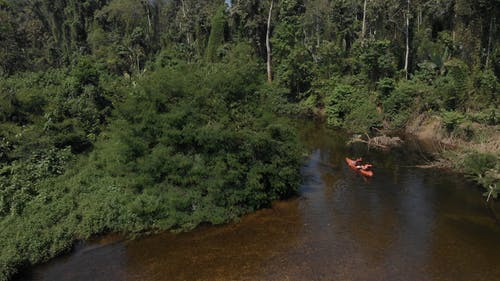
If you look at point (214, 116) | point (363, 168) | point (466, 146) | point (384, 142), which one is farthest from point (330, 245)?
point (384, 142)

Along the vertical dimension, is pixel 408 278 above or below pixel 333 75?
below

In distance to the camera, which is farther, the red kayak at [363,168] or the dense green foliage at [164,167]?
the red kayak at [363,168]

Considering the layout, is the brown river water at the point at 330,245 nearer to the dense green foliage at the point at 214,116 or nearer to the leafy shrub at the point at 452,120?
the dense green foliage at the point at 214,116

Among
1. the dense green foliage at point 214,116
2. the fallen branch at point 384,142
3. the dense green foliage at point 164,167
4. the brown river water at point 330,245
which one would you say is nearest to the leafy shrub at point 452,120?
the dense green foliage at point 214,116

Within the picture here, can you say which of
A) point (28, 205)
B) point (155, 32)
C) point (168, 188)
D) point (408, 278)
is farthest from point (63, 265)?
point (155, 32)

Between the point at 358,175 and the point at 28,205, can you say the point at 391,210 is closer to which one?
the point at 358,175

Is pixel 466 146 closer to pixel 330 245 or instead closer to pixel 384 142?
pixel 384 142

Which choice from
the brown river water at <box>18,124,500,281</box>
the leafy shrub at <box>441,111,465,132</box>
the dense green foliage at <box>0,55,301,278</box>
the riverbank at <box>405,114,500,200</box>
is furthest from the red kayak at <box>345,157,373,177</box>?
the leafy shrub at <box>441,111,465,132</box>

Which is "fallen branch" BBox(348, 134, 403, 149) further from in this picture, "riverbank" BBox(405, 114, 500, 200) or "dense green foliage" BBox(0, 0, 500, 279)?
"dense green foliage" BBox(0, 0, 500, 279)
